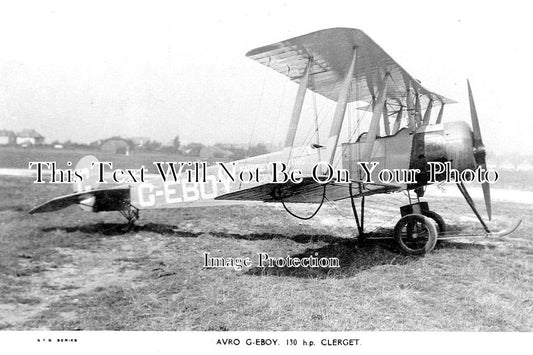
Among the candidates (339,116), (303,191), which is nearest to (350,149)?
(303,191)

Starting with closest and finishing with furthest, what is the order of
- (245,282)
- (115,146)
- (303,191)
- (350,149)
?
1. (245,282)
2. (303,191)
3. (350,149)
4. (115,146)

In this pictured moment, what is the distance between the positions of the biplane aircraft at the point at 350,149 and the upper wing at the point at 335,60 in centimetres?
1

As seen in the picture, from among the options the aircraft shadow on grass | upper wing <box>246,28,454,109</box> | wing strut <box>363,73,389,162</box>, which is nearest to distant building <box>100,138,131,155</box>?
the aircraft shadow on grass

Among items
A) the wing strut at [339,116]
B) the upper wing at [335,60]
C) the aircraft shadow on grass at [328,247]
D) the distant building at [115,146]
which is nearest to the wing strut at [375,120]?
the upper wing at [335,60]

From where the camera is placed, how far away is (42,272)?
15.4ft

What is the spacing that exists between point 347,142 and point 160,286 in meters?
3.49

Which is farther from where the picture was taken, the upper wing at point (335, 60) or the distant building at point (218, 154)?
the distant building at point (218, 154)

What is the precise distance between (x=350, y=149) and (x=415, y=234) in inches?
61.7

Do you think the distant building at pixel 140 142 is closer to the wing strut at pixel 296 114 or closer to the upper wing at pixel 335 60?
the upper wing at pixel 335 60

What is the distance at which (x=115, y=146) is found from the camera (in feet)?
142

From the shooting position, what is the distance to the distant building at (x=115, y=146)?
1654 inches

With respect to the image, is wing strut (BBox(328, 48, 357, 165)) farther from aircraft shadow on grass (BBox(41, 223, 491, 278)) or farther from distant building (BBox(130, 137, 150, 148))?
distant building (BBox(130, 137, 150, 148))

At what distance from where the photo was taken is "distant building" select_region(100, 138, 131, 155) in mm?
42000

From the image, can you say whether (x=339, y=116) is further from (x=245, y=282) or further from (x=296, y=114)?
(x=245, y=282)
